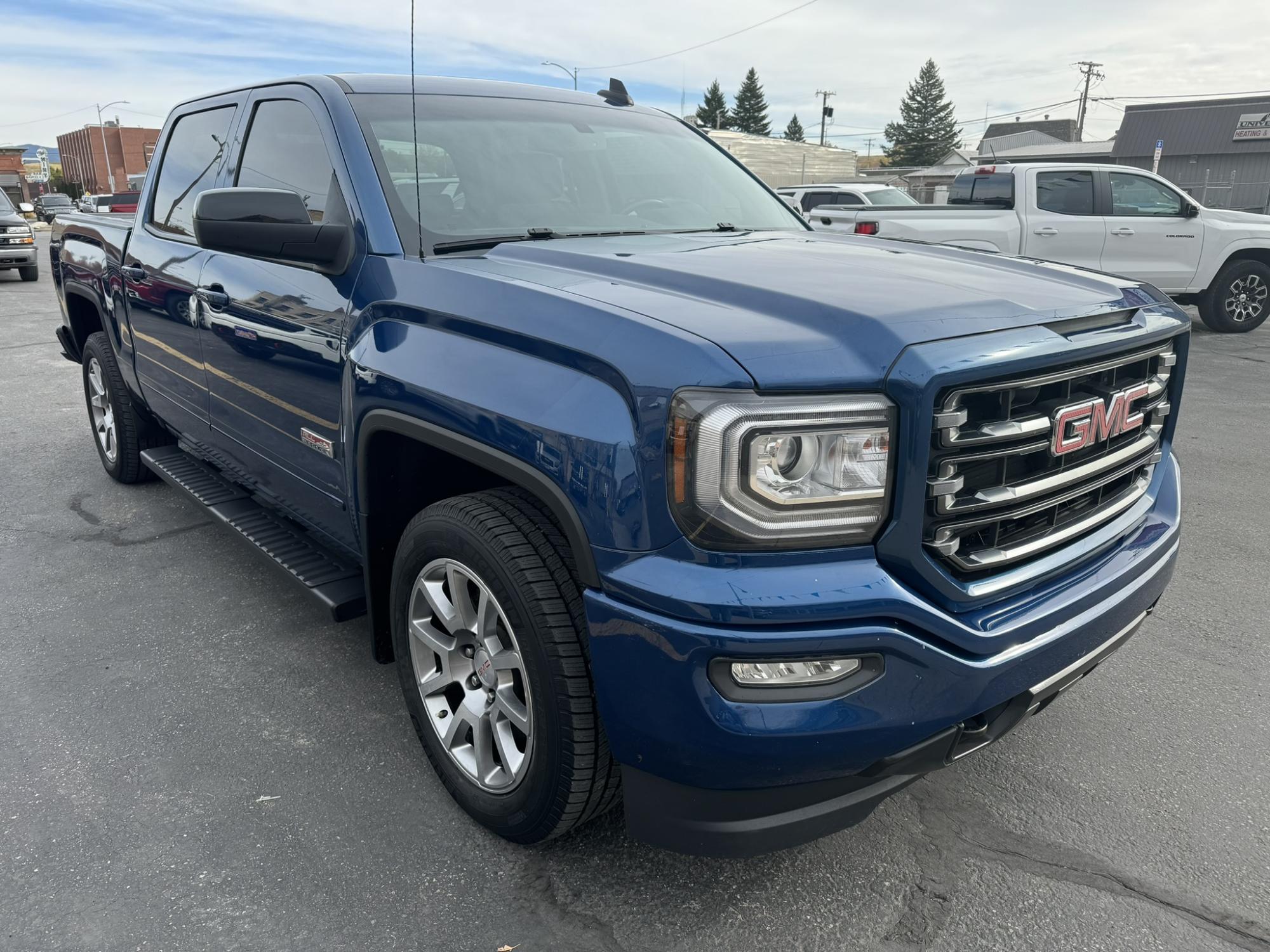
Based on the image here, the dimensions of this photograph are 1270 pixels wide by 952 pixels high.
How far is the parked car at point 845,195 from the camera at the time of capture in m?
14.8

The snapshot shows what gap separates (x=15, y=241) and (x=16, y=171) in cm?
6866

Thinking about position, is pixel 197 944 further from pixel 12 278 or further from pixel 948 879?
pixel 12 278

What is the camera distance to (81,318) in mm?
5574

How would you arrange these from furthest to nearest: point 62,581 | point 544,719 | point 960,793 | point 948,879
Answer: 1. point 62,581
2. point 960,793
3. point 948,879
4. point 544,719

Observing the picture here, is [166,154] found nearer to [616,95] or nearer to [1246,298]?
[616,95]

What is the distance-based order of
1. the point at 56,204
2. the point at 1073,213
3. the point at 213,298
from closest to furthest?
1. the point at 213,298
2. the point at 56,204
3. the point at 1073,213

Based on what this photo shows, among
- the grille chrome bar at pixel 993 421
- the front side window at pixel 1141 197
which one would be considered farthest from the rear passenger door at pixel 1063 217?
the grille chrome bar at pixel 993 421

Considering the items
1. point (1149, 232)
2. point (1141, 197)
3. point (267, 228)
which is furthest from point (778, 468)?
point (1141, 197)

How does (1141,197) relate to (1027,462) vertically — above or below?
above

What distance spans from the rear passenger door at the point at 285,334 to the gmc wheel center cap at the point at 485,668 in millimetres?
750

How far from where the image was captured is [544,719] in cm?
207

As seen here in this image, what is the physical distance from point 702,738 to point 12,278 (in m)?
21.8

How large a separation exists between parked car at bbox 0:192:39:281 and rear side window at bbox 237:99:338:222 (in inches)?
653

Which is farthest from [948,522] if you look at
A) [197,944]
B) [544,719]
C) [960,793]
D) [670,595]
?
[197,944]
